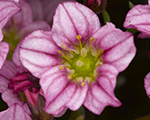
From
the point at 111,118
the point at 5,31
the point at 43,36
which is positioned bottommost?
the point at 111,118

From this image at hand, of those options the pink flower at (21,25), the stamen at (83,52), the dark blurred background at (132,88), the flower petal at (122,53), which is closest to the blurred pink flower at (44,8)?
the pink flower at (21,25)

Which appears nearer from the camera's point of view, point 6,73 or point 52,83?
point 52,83

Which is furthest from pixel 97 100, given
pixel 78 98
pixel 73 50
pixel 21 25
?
pixel 21 25

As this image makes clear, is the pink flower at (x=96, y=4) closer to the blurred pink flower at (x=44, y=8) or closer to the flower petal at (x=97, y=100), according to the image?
the flower petal at (x=97, y=100)

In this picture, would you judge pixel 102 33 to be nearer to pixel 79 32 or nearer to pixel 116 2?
pixel 79 32

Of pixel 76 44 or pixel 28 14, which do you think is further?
pixel 28 14

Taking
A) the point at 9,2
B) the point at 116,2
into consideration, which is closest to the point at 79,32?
the point at 9,2

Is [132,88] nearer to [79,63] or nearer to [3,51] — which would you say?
[79,63]
